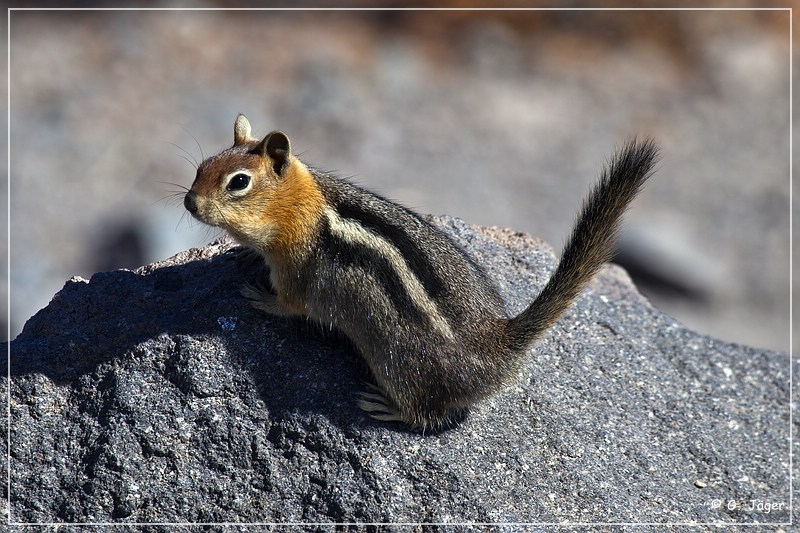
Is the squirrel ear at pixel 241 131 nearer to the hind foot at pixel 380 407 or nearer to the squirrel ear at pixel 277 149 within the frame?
the squirrel ear at pixel 277 149

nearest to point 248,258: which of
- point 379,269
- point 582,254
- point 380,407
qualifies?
point 379,269

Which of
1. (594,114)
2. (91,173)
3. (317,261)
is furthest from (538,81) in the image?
(317,261)

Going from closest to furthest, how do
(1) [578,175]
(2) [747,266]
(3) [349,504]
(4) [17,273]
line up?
(3) [349,504]
(4) [17,273]
(2) [747,266]
(1) [578,175]

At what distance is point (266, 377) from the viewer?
204 inches

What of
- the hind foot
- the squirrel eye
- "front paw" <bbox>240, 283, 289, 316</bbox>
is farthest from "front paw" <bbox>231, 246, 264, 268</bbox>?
the hind foot

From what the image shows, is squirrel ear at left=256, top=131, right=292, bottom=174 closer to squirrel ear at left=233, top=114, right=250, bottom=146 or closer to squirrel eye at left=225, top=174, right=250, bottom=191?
squirrel eye at left=225, top=174, right=250, bottom=191

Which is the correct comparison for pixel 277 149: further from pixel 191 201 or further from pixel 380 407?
pixel 380 407

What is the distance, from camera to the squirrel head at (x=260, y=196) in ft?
17.0

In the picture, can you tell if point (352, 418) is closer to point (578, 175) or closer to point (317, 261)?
point (317, 261)

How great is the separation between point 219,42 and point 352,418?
12498 millimetres

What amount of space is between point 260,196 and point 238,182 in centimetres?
14

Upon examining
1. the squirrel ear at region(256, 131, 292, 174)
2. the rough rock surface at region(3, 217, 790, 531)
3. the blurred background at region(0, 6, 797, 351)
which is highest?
the blurred background at region(0, 6, 797, 351)

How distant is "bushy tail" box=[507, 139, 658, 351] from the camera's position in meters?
5.13

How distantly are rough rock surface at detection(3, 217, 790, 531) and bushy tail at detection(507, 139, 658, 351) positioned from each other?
43 cm
